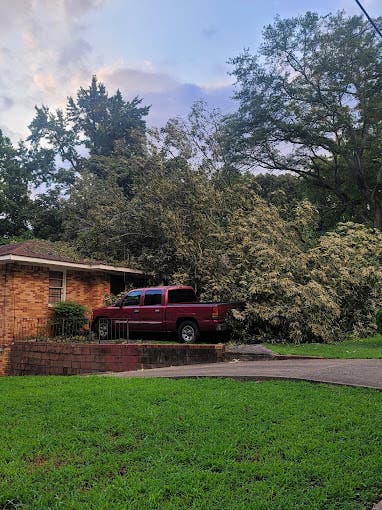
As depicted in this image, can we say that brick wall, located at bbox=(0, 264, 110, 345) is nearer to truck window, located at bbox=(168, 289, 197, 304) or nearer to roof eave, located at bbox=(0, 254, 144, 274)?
roof eave, located at bbox=(0, 254, 144, 274)

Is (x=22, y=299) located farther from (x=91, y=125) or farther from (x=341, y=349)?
(x=91, y=125)

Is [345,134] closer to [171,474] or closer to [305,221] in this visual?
[305,221]

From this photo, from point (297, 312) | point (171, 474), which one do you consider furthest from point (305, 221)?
point (171, 474)

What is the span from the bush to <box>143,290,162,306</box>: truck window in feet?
9.44

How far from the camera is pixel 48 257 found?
649 inches

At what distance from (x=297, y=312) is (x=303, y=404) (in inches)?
288

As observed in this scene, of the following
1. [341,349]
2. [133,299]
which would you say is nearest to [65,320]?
[133,299]

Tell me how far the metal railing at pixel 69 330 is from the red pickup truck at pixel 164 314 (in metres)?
0.03

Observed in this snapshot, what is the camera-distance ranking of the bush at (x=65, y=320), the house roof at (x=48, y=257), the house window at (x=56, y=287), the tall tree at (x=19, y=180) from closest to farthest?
the house roof at (x=48, y=257) → the bush at (x=65, y=320) → the house window at (x=56, y=287) → the tall tree at (x=19, y=180)

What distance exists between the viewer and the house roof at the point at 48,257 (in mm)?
15445

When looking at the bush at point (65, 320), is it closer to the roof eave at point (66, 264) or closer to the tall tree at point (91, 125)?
the roof eave at point (66, 264)

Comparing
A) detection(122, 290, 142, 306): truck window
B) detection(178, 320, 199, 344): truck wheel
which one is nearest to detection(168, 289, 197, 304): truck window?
detection(178, 320, 199, 344): truck wheel

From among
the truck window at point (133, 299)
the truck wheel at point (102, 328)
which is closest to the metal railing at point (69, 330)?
the truck wheel at point (102, 328)

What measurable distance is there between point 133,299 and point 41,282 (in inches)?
135
